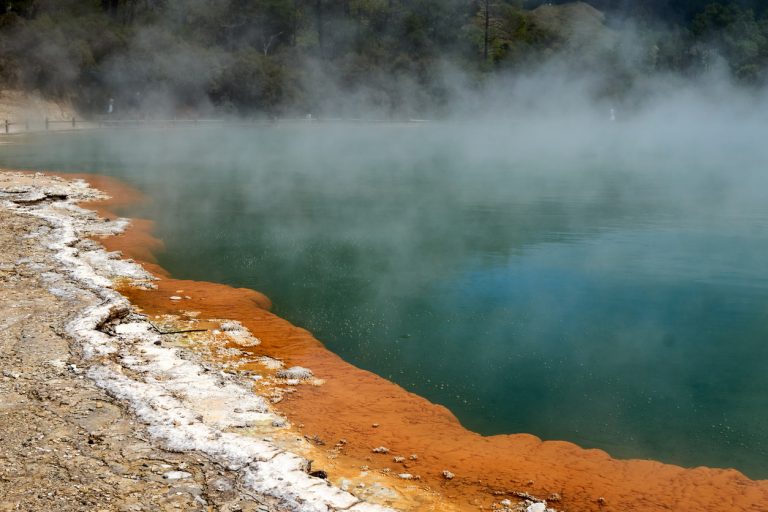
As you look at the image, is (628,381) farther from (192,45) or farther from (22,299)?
(192,45)

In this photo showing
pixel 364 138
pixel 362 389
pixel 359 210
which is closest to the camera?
pixel 362 389

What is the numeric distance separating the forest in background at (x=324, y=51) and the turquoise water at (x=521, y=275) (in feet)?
44.1

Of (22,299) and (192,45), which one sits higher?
(192,45)

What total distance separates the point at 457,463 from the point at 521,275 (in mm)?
5169

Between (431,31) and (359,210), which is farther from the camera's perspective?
(431,31)

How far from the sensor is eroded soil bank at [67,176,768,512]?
162 inches

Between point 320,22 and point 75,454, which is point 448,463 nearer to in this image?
point 75,454

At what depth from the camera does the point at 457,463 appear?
4453 millimetres

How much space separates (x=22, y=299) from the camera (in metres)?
6.61

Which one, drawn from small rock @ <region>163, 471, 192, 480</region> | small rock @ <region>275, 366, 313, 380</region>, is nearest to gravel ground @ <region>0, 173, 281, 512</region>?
small rock @ <region>163, 471, 192, 480</region>

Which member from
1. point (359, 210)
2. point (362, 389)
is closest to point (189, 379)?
point (362, 389)

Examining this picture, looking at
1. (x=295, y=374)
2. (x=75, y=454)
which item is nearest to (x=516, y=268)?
(x=295, y=374)

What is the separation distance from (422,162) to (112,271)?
15.5m

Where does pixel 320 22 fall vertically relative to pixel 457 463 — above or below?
above
